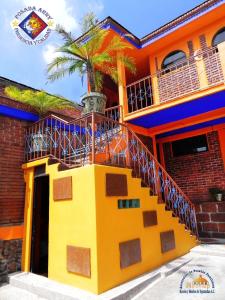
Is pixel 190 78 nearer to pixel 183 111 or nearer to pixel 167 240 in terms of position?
pixel 183 111

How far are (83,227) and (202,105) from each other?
16.2ft

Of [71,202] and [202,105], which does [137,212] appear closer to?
[71,202]

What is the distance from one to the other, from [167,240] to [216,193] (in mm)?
3393

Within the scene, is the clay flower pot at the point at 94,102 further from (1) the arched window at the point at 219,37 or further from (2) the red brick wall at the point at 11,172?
(1) the arched window at the point at 219,37

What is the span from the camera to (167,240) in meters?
5.54

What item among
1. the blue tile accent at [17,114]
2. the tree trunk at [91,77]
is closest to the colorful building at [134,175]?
the blue tile accent at [17,114]

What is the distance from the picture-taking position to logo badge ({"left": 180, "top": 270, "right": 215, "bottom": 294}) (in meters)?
3.97

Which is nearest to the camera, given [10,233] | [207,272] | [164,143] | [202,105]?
[207,272]

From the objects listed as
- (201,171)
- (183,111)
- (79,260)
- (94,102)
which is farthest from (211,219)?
(94,102)

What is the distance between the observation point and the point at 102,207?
4156 millimetres

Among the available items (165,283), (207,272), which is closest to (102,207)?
(165,283)

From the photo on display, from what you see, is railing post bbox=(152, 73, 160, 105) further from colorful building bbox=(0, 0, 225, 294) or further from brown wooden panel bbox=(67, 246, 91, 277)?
brown wooden panel bbox=(67, 246, 91, 277)

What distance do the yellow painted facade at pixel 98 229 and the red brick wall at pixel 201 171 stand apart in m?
3.82

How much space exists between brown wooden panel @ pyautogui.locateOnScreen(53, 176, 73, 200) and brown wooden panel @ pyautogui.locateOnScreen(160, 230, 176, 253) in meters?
2.51
